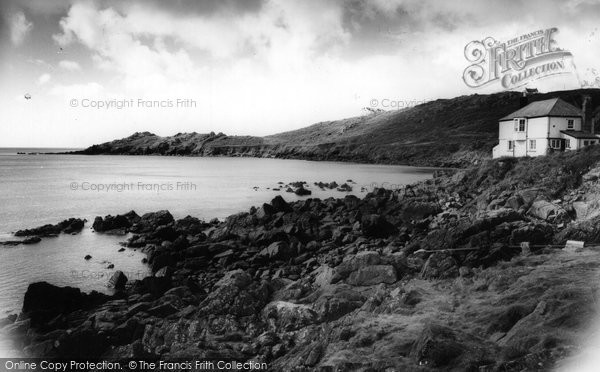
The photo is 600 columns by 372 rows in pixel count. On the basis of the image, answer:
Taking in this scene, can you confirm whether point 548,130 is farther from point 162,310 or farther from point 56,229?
point 56,229

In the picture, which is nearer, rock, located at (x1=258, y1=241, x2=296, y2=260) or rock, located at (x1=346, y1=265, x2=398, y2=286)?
rock, located at (x1=346, y1=265, x2=398, y2=286)

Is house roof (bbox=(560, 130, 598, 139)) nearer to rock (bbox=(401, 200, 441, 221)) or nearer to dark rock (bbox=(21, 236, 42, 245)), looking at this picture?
rock (bbox=(401, 200, 441, 221))

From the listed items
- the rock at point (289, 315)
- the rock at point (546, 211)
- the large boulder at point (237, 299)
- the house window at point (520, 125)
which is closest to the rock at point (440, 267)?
the rock at point (289, 315)

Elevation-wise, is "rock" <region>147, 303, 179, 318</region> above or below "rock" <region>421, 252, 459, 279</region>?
below

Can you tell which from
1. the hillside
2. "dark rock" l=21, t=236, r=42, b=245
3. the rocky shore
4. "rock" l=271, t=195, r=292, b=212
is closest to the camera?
the rocky shore

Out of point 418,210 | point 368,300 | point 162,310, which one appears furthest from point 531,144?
point 162,310

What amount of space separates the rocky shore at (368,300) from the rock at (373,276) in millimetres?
38

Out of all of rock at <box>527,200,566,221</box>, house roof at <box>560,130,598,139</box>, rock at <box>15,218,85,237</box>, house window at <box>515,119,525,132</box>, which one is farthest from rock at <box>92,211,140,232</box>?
house roof at <box>560,130,598,139</box>

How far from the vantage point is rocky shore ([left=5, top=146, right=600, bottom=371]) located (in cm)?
970

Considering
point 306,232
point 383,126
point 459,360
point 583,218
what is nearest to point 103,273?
point 306,232

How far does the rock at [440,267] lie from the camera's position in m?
14.5

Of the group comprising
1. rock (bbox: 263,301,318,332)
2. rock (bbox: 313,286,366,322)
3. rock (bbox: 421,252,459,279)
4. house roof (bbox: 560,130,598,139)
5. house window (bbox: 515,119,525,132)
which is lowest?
rock (bbox: 263,301,318,332)

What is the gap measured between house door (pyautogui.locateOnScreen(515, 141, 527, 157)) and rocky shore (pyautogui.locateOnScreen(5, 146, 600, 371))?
55.9 feet

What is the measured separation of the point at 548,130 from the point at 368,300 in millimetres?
32852
